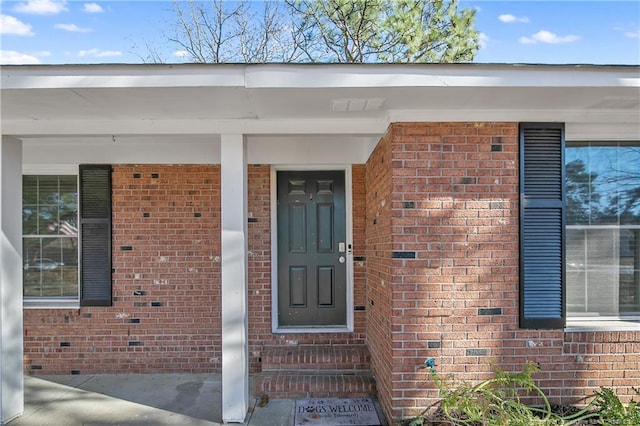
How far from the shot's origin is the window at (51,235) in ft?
14.3

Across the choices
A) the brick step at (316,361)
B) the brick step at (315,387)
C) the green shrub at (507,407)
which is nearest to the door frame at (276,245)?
the brick step at (316,361)

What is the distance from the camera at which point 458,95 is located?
2641 mm

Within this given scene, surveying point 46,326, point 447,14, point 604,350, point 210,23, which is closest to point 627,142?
point 604,350

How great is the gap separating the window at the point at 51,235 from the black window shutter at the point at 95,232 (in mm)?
218

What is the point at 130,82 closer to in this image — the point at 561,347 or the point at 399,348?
the point at 399,348

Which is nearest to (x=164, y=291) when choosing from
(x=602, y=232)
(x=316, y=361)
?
(x=316, y=361)

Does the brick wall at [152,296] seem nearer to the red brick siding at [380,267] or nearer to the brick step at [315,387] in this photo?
the brick step at [315,387]

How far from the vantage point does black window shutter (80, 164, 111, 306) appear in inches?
165

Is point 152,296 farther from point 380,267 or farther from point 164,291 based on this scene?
point 380,267

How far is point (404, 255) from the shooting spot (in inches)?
116

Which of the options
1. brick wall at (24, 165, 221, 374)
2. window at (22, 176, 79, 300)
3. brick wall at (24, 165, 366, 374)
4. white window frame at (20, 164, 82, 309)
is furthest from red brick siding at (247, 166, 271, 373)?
window at (22, 176, 79, 300)

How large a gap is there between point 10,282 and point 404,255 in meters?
3.34

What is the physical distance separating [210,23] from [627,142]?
9695mm

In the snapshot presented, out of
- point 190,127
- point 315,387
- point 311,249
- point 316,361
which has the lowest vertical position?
point 315,387
